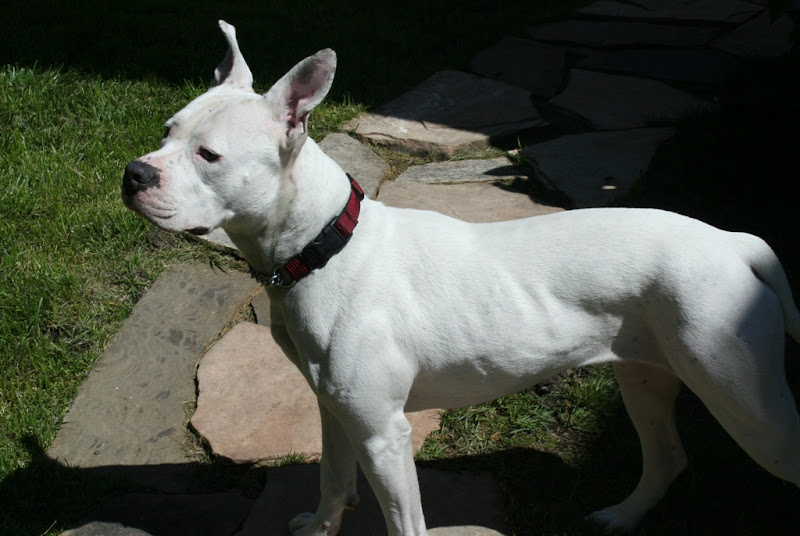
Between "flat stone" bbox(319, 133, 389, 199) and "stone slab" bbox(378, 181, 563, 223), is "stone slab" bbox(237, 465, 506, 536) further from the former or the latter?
"flat stone" bbox(319, 133, 389, 199)

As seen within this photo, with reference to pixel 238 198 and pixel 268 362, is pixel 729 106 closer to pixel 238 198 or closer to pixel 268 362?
pixel 268 362

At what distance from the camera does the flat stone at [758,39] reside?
20.4 feet

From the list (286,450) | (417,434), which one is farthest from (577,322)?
(286,450)

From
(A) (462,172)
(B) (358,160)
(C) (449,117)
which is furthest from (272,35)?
(A) (462,172)

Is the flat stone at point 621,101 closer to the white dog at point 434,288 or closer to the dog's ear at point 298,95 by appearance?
the white dog at point 434,288

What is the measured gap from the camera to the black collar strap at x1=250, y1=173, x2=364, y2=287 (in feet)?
7.27

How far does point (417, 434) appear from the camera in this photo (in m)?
3.20

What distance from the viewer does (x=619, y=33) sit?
682 centimetres

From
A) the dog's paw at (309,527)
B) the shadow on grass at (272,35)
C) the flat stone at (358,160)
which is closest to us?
the dog's paw at (309,527)

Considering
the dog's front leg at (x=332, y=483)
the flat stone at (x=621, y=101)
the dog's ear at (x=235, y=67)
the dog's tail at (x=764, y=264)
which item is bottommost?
the flat stone at (x=621, y=101)

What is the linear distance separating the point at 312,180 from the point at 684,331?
42.3 inches

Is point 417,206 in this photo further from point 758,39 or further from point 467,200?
point 758,39

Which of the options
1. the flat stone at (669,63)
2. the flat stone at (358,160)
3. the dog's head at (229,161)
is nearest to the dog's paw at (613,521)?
the dog's head at (229,161)

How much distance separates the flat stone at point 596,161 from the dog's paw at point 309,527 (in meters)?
2.39
